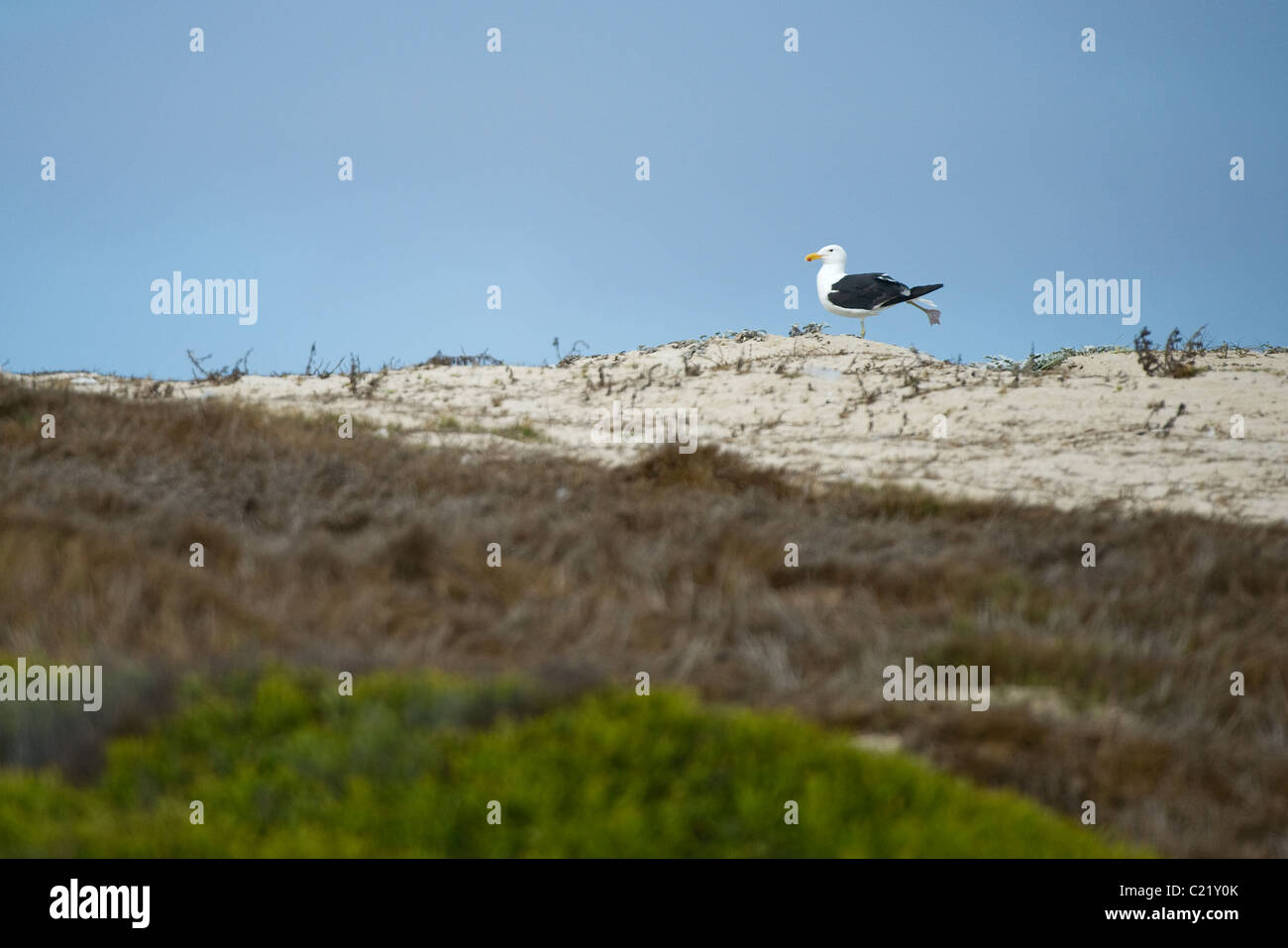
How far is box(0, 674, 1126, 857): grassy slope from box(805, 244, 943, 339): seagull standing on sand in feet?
51.8

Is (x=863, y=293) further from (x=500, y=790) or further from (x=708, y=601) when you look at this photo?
(x=500, y=790)

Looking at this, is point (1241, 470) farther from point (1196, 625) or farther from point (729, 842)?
point (729, 842)

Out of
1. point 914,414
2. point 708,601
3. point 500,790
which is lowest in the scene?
point 500,790

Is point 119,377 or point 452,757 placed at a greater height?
point 119,377

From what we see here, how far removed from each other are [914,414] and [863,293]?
5.67 m

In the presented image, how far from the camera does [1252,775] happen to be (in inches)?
149

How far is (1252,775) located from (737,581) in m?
2.54

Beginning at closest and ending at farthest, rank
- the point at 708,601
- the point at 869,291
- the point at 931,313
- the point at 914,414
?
the point at 708,601 < the point at 914,414 < the point at 869,291 < the point at 931,313

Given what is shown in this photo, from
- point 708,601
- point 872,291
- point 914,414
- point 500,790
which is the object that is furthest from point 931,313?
point 500,790

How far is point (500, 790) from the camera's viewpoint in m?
2.92
